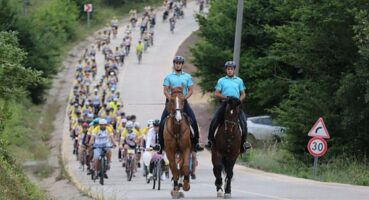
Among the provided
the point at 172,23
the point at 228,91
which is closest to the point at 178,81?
the point at 228,91

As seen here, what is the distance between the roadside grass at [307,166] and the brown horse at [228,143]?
745cm

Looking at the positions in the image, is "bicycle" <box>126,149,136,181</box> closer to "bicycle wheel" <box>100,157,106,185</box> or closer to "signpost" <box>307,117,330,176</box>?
"bicycle wheel" <box>100,157,106,185</box>

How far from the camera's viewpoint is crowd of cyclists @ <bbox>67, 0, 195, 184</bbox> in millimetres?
27422

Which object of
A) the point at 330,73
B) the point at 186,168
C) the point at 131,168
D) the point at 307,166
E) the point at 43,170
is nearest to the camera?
the point at 186,168

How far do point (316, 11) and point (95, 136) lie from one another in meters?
10.6

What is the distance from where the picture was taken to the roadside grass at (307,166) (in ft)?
88.9

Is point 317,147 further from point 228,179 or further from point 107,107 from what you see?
point 107,107

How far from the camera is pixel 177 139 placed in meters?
19.0

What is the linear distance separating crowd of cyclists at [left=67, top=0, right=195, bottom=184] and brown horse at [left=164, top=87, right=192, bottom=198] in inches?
209

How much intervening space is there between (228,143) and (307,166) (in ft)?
45.6

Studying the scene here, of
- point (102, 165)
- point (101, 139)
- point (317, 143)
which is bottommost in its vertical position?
point (102, 165)

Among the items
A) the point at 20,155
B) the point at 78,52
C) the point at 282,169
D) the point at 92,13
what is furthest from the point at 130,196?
the point at 92,13

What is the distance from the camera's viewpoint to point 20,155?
44625mm

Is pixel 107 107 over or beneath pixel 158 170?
over
